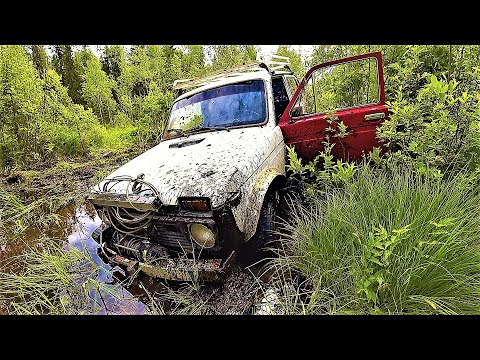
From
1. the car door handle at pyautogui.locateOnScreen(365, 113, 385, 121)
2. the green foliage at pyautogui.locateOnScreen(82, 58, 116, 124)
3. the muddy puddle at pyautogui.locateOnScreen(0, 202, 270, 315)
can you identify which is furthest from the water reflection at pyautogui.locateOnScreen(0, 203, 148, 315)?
the green foliage at pyautogui.locateOnScreen(82, 58, 116, 124)

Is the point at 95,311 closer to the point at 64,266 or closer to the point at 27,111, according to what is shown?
the point at 64,266

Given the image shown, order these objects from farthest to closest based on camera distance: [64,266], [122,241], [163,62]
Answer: [163,62] < [64,266] < [122,241]

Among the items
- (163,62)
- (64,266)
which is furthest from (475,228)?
(163,62)

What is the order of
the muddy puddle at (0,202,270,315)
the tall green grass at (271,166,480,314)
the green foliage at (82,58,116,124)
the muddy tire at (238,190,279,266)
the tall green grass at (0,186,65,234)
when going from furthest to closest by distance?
1. the green foliage at (82,58,116,124)
2. the tall green grass at (0,186,65,234)
3. the muddy tire at (238,190,279,266)
4. the muddy puddle at (0,202,270,315)
5. the tall green grass at (271,166,480,314)

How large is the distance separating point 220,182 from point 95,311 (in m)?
1.49

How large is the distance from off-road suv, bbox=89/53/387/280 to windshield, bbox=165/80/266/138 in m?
0.01

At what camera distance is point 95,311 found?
239 centimetres

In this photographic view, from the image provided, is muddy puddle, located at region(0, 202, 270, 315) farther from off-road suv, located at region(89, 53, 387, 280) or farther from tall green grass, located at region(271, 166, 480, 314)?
tall green grass, located at region(271, 166, 480, 314)

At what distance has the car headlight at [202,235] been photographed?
7.91ft

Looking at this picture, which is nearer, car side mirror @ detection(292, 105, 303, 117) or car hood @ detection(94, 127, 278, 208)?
car hood @ detection(94, 127, 278, 208)

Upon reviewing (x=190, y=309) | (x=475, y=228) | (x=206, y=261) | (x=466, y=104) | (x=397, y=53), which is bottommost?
Result: (x=190, y=309)

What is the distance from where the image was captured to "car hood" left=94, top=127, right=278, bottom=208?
7.86ft

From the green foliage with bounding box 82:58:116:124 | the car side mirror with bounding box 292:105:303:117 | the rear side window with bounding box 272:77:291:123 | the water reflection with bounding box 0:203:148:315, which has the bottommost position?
the water reflection with bounding box 0:203:148:315

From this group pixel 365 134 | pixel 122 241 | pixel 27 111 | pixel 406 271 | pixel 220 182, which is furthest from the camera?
pixel 27 111
